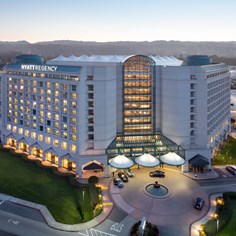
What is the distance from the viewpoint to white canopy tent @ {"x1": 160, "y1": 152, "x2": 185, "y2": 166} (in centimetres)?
7981

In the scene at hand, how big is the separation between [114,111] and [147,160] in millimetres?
21103

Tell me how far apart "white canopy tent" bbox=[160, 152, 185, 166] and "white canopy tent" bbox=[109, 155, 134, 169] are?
10.7m

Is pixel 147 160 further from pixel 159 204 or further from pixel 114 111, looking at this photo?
pixel 114 111

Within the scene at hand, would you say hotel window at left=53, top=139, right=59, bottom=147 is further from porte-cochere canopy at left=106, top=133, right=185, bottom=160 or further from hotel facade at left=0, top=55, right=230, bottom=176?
porte-cochere canopy at left=106, top=133, right=185, bottom=160

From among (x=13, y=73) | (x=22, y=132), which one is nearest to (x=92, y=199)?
(x=22, y=132)

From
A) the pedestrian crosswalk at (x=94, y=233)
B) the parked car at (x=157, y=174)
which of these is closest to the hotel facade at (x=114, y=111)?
the parked car at (x=157, y=174)

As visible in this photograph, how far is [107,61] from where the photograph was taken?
3880 inches

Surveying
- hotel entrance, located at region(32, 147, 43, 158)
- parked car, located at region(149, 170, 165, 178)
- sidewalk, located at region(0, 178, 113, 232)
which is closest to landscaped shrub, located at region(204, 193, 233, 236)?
parked car, located at region(149, 170, 165, 178)

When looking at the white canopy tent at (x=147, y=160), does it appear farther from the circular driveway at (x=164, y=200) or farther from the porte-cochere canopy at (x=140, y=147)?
the circular driveway at (x=164, y=200)

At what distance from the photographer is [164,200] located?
225ft

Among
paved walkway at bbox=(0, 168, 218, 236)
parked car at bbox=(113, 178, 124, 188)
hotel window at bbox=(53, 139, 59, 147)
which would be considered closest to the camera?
paved walkway at bbox=(0, 168, 218, 236)

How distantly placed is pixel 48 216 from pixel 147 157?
35.6m

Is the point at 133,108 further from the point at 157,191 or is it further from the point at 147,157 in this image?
the point at 157,191

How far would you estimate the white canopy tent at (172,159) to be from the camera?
79812 millimetres
